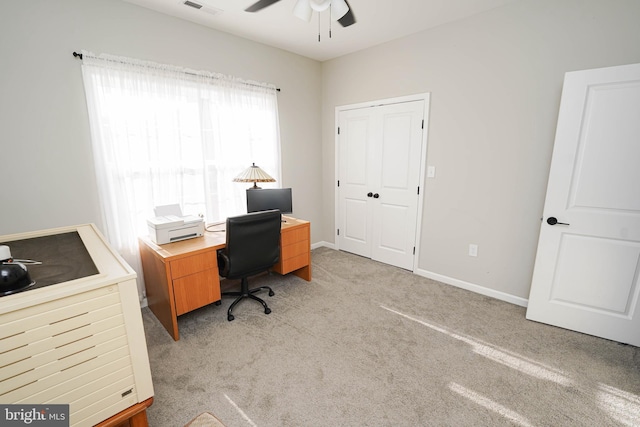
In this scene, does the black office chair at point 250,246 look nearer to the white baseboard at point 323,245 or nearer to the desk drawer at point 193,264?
the desk drawer at point 193,264

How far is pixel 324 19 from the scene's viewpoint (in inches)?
106

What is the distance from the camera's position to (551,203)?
2.30m

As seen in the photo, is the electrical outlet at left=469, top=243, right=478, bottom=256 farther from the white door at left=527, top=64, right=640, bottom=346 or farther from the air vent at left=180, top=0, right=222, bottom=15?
the air vent at left=180, top=0, right=222, bottom=15

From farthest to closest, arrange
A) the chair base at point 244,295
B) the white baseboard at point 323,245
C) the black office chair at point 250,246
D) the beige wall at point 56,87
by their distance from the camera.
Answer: the white baseboard at point 323,245 → the chair base at point 244,295 → the black office chair at point 250,246 → the beige wall at point 56,87

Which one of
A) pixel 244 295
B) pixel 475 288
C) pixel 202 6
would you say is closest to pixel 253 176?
pixel 244 295

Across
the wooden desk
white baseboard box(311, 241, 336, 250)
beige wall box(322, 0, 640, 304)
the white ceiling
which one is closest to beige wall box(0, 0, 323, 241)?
the white ceiling

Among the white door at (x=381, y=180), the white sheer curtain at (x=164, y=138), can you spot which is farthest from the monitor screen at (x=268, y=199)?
the white door at (x=381, y=180)

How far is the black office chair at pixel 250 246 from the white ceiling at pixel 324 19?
1.82m

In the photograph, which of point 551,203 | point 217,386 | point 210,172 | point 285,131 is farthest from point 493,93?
point 217,386

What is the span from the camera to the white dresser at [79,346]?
93 cm

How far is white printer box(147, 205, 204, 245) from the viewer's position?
2354 mm

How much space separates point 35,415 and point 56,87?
7.38 feet

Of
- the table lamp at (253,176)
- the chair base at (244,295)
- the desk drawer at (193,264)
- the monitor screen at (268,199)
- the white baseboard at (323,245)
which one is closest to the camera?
the desk drawer at (193,264)

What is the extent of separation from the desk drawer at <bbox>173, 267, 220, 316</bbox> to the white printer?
0.40 meters
